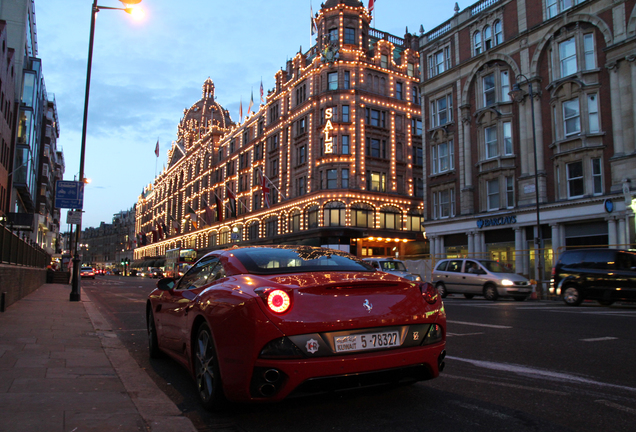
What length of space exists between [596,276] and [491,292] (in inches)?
155

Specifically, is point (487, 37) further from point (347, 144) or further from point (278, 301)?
point (278, 301)

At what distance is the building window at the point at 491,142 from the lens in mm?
32625

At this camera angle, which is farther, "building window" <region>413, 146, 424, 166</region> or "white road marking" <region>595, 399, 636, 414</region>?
"building window" <region>413, 146, 424, 166</region>

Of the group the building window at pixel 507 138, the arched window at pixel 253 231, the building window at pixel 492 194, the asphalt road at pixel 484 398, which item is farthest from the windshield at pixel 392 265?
the arched window at pixel 253 231

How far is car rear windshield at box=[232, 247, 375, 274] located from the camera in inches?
175

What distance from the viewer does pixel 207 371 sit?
13.5 ft

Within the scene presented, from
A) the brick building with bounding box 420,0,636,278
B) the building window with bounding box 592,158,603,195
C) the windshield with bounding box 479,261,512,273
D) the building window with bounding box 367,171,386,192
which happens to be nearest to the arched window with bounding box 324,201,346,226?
the building window with bounding box 367,171,386,192

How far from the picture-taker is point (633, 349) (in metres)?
6.70

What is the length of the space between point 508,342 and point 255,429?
5.00 meters

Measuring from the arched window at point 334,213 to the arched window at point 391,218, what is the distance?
4.40 meters

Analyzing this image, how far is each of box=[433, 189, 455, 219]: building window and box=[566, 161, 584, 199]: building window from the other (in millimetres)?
9035

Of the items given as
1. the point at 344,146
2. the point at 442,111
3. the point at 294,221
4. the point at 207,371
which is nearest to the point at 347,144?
the point at 344,146

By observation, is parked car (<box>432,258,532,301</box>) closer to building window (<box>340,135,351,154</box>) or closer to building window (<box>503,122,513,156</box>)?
building window (<box>503,122,513,156</box>)

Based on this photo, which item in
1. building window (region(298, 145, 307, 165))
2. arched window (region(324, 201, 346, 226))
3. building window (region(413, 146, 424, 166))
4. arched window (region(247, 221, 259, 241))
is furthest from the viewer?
arched window (region(247, 221, 259, 241))
